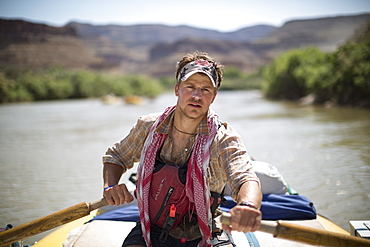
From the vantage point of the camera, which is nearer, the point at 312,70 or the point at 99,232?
the point at 99,232

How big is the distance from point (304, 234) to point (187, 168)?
70 centimetres

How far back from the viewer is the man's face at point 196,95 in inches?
83.7

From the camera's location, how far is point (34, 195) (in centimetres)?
562

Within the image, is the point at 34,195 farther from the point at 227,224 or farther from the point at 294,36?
the point at 294,36

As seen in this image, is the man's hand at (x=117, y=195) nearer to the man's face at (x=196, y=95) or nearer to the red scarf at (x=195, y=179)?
the red scarf at (x=195, y=179)

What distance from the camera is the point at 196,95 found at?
2.12 meters

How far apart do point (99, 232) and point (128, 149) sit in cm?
79

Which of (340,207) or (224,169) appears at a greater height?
(224,169)

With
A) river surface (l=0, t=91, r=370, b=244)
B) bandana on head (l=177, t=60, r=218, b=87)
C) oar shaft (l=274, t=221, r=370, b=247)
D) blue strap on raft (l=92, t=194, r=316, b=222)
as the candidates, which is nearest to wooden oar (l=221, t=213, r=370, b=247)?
oar shaft (l=274, t=221, r=370, b=247)

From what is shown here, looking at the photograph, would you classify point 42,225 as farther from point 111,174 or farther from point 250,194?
point 250,194

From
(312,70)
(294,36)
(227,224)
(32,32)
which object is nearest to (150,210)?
(227,224)

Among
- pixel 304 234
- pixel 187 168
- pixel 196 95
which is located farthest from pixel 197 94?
pixel 304 234

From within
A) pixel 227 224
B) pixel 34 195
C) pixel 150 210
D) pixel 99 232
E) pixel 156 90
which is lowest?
pixel 156 90

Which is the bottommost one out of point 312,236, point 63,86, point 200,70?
point 63,86
